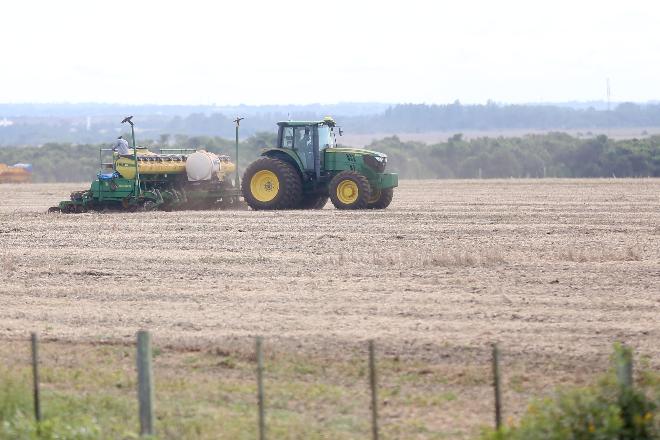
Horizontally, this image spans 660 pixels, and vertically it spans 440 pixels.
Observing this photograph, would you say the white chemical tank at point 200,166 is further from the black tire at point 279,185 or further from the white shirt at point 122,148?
the white shirt at point 122,148

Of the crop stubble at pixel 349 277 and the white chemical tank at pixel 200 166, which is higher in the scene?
the white chemical tank at pixel 200 166

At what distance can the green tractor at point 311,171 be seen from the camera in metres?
27.5

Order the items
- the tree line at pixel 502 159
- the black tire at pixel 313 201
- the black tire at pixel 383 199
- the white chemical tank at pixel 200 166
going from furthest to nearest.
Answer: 1. the tree line at pixel 502 159
2. the black tire at pixel 313 201
3. the white chemical tank at pixel 200 166
4. the black tire at pixel 383 199

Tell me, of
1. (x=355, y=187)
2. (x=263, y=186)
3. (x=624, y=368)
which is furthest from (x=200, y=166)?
(x=624, y=368)

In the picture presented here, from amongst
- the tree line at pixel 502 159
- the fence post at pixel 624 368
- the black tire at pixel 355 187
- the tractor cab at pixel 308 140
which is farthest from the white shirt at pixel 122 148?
the tree line at pixel 502 159

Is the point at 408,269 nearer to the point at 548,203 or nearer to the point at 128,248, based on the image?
the point at 128,248

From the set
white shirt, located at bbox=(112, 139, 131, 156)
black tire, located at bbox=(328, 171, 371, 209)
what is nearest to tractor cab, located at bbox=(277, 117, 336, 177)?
black tire, located at bbox=(328, 171, 371, 209)

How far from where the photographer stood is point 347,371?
11695 millimetres

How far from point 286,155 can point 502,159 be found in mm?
37577

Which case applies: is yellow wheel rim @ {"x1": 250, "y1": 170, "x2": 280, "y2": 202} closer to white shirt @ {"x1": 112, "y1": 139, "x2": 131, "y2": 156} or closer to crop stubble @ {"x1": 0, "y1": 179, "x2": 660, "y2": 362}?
crop stubble @ {"x1": 0, "y1": 179, "x2": 660, "y2": 362}

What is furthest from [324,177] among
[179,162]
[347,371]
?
[347,371]

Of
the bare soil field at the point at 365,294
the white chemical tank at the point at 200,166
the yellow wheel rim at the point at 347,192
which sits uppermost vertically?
the white chemical tank at the point at 200,166

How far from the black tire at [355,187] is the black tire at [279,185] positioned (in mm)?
852

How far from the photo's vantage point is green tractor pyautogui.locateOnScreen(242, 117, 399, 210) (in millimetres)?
27484
